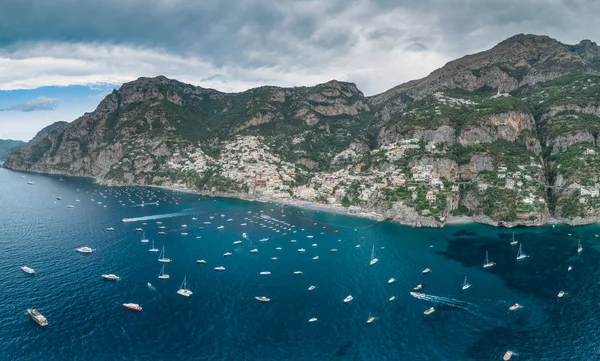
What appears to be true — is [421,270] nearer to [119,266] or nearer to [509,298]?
[509,298]

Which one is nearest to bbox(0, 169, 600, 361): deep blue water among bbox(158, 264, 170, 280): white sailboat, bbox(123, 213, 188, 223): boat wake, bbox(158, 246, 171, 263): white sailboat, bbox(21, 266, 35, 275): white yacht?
bbox(21, 266, 35, 275): white yacht

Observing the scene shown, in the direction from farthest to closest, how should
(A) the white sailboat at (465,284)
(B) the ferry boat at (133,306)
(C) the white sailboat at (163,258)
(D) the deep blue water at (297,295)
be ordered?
(C) the white sailboat at (163,258) → (A) the white sailboat at (465,284) → (B) the ferry boat at (133,306) → (D) the deep blue water at (297,295)

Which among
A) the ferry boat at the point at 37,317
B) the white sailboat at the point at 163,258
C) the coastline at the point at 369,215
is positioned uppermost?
the coastline at the point at 369,215

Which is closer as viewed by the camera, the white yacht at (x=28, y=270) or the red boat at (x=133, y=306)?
the red boat at (x=133, y=306)

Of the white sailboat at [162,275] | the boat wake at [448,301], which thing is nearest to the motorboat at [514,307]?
the boat wake at [448,301]

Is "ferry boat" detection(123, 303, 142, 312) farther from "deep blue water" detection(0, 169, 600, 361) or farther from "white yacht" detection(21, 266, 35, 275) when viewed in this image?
"white yacht" detection(21, 266, 35, 275)

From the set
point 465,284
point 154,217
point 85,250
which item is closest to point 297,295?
point 465,284

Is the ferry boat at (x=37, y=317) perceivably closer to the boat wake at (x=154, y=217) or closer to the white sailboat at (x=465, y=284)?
the boat wake at (x=154, y=217)

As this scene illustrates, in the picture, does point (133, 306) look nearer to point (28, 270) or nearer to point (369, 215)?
point (28, 270)
